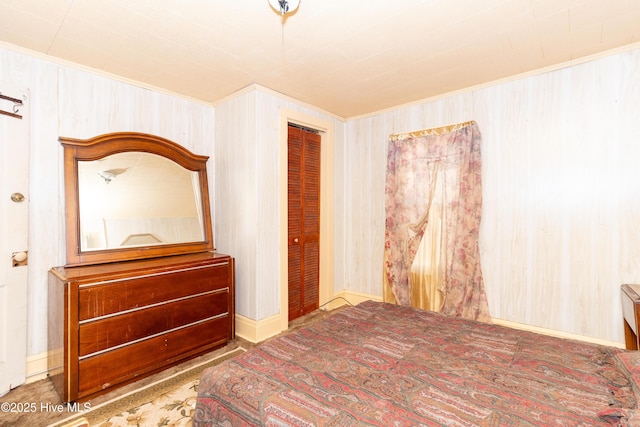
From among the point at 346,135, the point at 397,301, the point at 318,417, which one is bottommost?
the point at 397,301

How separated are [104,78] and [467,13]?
2971mm

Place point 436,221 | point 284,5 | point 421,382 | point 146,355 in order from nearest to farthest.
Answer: point 421,382 → point 284,5 → point 146,355 → point 436,221

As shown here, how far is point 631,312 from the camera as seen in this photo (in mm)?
2059

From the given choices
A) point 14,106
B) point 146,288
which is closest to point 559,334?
point 146,288

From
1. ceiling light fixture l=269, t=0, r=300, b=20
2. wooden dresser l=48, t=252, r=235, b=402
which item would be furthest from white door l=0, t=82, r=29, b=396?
ceiling light fixture l=269, t=0, r=300, b=20

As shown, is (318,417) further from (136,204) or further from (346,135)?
(346,135)

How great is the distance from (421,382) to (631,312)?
184cm

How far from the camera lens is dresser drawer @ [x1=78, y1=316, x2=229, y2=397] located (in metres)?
2.03

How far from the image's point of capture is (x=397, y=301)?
3529 mm

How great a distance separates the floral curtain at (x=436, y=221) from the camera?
3.03 metres

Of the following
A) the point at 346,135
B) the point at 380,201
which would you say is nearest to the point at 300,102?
the point at 346,135

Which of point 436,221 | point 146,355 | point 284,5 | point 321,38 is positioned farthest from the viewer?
point 436,221

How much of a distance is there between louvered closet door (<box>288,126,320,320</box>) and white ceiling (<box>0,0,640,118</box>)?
856 mm

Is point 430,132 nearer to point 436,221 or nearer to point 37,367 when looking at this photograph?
point 436,221
